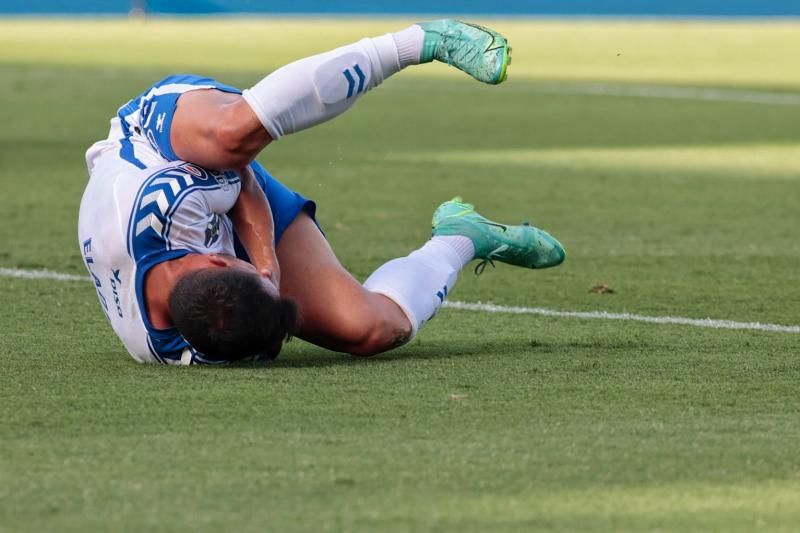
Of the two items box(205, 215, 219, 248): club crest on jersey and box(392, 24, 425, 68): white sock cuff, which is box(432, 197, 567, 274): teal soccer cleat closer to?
box(392, 24, 425, 68): white sock cuff

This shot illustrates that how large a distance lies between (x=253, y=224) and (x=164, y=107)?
1.38 ft

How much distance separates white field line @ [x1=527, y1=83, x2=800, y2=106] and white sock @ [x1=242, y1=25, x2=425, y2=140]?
37.1 feet

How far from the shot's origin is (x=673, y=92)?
17.0 meters

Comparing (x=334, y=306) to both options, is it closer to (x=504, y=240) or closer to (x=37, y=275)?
(x=504, y=240)

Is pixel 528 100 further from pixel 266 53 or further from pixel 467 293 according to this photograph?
pixel 467 293

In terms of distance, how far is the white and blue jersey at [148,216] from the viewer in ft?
15.5

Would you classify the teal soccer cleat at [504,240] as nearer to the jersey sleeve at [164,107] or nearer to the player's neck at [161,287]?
the jersey sleeve at [164,107]

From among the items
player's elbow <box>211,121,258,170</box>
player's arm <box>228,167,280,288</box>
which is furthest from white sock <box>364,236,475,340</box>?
player's elbow <box>211,121,258,170</box>

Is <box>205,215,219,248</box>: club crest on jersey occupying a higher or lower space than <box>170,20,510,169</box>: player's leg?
lower

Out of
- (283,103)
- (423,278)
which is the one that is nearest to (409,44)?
(283,103)

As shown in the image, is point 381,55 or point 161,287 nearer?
point 161,287

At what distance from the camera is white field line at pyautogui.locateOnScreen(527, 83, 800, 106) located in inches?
633

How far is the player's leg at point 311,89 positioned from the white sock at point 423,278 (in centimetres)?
63

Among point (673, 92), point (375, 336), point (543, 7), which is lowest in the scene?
point (543, 7)
